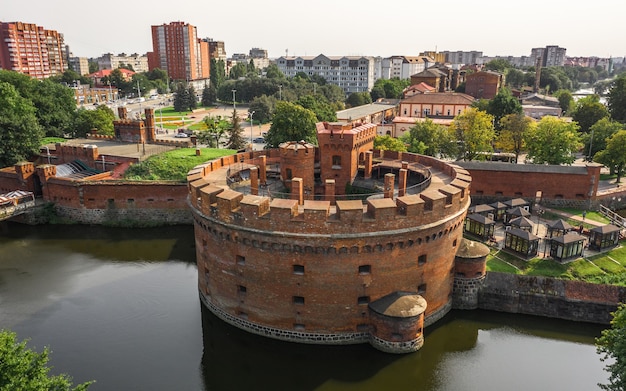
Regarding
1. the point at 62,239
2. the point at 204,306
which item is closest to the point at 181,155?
the point at 62,239

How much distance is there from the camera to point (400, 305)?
2134 centimetres

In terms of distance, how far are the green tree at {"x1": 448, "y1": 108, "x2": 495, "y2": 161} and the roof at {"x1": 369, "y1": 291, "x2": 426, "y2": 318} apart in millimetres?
34136

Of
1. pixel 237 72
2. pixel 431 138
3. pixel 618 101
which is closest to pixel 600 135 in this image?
pixel 431 138

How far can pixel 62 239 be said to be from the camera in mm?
37719

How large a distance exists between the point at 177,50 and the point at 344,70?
2310 inches

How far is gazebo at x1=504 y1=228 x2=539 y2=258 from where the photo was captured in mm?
27328

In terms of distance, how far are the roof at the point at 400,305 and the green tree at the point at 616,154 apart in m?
34.6

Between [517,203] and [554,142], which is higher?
[554,142]

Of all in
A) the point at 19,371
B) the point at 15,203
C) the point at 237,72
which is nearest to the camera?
the point at 19,371

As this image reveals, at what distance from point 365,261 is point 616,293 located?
567 inches

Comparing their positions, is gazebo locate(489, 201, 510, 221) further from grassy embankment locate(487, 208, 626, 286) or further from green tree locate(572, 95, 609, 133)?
green tree locate(572, 95, 609, 133)

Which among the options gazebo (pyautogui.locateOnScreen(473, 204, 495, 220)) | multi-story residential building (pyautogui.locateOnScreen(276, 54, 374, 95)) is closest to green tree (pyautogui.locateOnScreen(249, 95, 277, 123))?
multi-story residential building (pyautogui.locateOnScreen(276, 54, 374, 95))

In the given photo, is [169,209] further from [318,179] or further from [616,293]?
[616,293]

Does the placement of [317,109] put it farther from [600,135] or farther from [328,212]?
[328,212]
